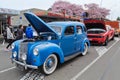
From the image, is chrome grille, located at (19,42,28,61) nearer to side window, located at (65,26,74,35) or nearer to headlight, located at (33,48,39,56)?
headlight, located at (33,48,39,56)

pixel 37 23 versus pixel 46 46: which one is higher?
pixel 37 23

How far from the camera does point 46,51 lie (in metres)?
6.25

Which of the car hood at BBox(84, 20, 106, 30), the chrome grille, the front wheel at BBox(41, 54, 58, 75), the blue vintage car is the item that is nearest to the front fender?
the blue vintage car

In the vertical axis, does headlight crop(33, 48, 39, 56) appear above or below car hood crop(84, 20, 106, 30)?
below

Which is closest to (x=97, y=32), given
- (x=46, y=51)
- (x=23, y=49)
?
(x=46, y=51)

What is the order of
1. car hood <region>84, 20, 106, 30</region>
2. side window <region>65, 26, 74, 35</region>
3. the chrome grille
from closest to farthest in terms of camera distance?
the chrome grille, side window <region>65, 26, 74, 35</region>, car hood <region>84, 20, 106, 30</region>

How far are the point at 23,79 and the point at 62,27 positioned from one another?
2817 millimetres

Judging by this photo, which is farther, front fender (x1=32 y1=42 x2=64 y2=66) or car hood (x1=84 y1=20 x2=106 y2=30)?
car hood (x1=84 y1=20 x2=106 y2=30)

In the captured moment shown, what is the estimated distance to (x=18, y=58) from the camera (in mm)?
6473

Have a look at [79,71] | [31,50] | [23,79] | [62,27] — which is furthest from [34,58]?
[62,27]

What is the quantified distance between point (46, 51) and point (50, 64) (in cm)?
57

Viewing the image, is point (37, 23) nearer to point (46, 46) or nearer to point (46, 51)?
point (46, 46)

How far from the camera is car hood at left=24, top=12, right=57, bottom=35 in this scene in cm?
670

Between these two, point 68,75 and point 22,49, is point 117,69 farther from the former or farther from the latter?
point 22,49
